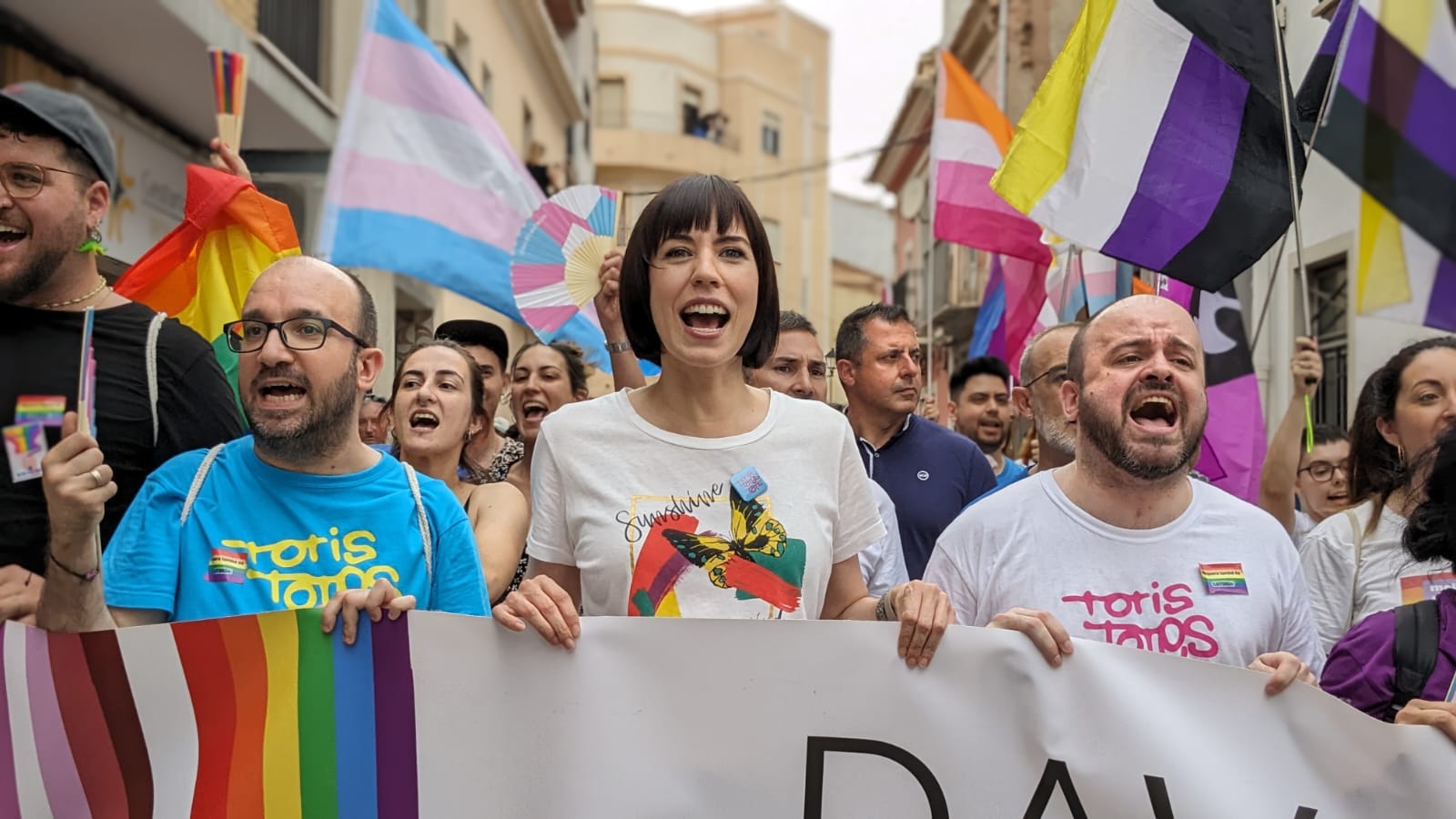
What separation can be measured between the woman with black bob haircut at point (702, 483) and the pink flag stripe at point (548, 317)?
1742 mm

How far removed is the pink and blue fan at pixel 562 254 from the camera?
4352 mm

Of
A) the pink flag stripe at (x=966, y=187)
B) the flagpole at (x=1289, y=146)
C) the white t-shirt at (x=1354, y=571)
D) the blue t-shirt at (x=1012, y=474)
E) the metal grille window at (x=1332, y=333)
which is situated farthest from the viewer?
the metal grille window at (x=1332, y=333)

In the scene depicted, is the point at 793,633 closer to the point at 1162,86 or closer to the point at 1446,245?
the point at 1446,245

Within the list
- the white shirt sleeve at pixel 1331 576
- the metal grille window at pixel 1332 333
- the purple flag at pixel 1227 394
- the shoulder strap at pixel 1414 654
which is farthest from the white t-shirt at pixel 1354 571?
the metal grille window at pixel 1332 333

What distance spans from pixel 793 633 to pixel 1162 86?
2.86 metres

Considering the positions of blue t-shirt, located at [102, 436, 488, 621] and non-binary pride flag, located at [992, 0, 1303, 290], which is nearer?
blue t-shirt, located at [102, 436, 488, 621]

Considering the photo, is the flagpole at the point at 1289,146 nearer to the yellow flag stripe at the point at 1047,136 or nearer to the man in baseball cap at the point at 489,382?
the yellow flag stripe at the point at 1047,136

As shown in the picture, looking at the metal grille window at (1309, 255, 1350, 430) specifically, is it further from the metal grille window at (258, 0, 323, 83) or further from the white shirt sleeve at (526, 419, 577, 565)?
the metal grille window at (258, 0, 323, 83)

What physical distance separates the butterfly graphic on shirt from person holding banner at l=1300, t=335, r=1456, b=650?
5.29 feet

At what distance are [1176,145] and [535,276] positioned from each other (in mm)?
2050

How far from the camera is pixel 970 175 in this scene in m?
8.04

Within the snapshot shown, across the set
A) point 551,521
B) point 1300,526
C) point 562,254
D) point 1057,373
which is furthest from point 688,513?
point 1300,526

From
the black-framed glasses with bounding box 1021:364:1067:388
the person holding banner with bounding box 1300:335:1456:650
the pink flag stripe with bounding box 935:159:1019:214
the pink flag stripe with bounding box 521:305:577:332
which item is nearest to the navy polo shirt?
the black-framed glasses with bounding box 1021:364:1067:388

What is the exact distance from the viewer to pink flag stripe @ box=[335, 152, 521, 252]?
5.75 meters
